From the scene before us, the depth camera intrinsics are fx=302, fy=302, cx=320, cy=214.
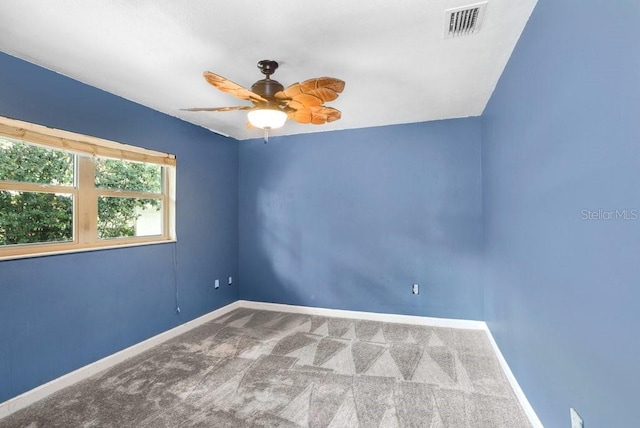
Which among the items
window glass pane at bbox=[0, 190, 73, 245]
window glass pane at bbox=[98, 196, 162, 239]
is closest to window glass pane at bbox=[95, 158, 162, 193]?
window glass pane at bbox=[98, 196, 162, 239]

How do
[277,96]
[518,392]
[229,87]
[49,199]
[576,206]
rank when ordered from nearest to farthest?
[576,206]
[229,87]
[277,96]
[518,392]
[49,199]

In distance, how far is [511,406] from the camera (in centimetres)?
214

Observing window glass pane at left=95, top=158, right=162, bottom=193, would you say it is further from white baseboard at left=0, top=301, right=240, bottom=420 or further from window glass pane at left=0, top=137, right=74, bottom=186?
white baseboard at left=0, top=301, right=240, bottom=420

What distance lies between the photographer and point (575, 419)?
52.6 inches

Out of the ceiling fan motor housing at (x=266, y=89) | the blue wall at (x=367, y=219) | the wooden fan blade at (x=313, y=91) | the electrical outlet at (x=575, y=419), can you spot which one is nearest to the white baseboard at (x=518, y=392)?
the electrical outlet at (x=575, y=419)

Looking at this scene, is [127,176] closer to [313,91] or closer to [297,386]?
[313,91]

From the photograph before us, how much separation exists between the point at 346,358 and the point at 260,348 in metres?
0.89

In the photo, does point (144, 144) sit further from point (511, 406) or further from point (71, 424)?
point (511, 406)

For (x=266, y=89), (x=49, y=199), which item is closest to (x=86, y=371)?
(x=49, y=199)

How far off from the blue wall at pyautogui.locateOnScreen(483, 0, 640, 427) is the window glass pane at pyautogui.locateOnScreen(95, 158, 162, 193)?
3476 millimetres

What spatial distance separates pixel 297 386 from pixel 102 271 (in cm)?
202

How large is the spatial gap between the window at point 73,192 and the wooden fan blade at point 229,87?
1530 mm

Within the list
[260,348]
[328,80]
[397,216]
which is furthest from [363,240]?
[328,80]

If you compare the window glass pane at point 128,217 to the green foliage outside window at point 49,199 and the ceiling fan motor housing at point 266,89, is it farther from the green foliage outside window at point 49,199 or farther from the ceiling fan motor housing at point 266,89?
the ceiling fan motor housing at point 266,89
